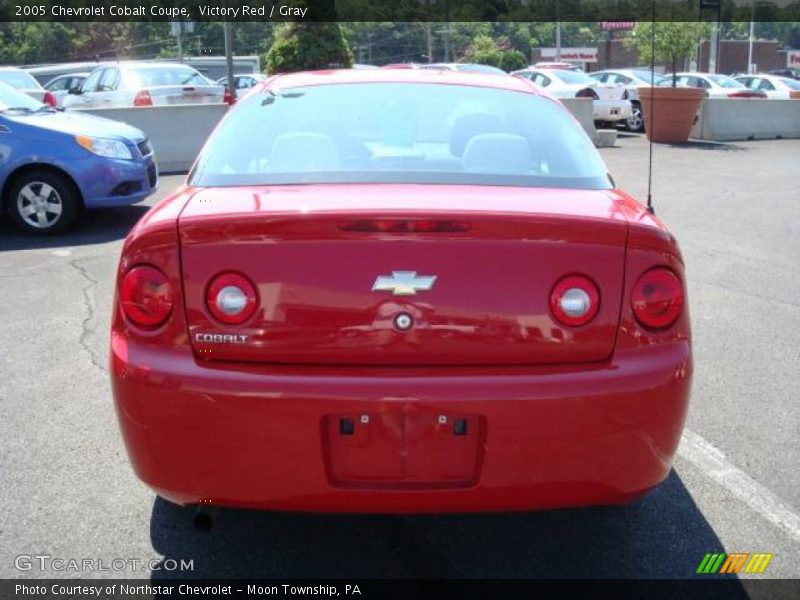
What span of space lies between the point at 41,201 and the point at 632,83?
1655 cm

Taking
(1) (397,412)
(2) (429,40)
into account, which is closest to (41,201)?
(1) (397,412)

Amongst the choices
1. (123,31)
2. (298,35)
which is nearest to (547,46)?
(123,31)

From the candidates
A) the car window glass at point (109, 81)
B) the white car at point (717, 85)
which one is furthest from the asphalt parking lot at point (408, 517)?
the white car at point (717, 85)

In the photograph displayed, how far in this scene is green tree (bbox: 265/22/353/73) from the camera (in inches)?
758

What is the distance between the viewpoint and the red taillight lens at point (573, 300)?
2674 millimetres

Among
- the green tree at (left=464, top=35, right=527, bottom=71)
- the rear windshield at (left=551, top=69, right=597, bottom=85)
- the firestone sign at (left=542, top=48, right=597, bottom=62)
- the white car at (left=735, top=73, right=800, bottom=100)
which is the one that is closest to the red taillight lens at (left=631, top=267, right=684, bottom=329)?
the rear windshield at (left=551, top=69, right=597, bottom=85)

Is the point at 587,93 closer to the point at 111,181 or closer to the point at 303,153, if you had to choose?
the point at 111,181

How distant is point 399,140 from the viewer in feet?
11.8

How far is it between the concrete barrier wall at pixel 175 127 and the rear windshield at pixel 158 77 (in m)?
2.74

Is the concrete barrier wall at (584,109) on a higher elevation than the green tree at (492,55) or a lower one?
lower

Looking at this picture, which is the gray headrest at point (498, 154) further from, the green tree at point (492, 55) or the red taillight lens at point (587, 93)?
the green tree at point (492, 55)

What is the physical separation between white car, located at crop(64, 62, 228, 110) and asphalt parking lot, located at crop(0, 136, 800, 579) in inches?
427

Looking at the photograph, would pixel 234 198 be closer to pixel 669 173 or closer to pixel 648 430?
pixel 648 430

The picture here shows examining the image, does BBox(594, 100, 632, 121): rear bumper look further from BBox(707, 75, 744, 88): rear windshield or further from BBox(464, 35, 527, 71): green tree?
BBox(464, 35, 527, 71): green tree
